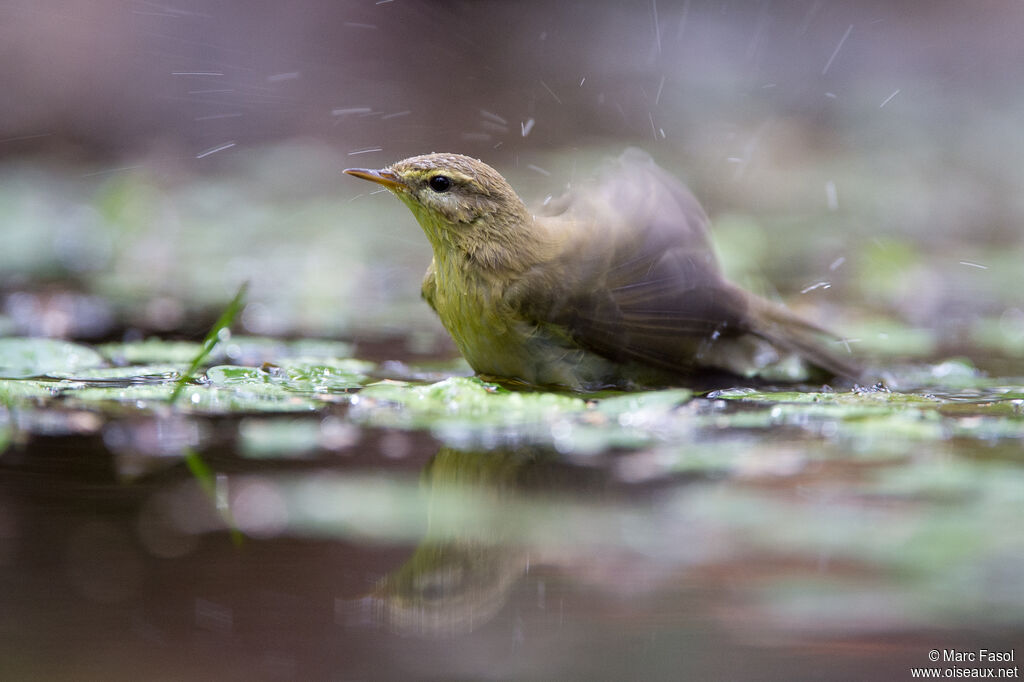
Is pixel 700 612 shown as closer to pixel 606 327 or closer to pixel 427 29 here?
pixel 606 327

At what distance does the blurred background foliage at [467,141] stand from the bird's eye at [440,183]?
3.60 feet

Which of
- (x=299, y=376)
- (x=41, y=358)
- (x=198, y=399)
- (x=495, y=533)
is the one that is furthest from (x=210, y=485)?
(x=41, y=358)

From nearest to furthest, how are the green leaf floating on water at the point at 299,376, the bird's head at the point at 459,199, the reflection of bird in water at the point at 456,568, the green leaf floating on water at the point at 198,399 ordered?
the reflection of bird in water at the point at 456,568
the green leaf floating on water at the point at 198,399
the green leaf floating on water at the point at 299,376
the bird's head at the point at 459,199

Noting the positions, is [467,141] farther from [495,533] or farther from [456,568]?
[456,568]

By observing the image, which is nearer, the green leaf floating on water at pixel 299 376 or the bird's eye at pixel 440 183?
the green leaf floating on water at pixel 299 376

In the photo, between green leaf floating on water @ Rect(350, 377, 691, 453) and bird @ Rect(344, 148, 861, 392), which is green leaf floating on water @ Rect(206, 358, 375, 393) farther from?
bird @ Rect(344, 148, 861, 392)

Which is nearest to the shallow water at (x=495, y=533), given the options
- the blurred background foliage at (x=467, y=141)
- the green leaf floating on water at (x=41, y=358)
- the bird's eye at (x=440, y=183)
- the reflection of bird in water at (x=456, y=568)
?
the reflection of bird in water at (x=456, y=568)

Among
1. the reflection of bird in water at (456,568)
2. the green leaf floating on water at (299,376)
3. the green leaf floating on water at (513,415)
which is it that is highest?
the green leaf floating on water at (299,376)

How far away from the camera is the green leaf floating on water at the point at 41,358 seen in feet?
13.0

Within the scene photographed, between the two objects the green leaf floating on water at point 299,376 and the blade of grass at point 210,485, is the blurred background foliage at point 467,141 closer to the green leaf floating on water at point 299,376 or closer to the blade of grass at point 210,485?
the green leaf floating on water at point 299,376

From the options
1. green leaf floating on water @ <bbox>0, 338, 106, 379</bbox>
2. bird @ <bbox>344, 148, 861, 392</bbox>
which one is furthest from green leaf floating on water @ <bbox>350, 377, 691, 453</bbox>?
green leaf floating on water @ <bbox>0, 338, 106, 379</bbox>

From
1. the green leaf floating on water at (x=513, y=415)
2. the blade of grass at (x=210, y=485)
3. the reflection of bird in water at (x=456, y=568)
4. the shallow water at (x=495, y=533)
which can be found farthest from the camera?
the green leaf floating on water at (x=513, y=415)

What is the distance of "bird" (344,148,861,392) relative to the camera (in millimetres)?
4062

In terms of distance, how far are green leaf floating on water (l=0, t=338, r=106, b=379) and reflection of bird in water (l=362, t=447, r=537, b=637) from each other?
6.18 ft
